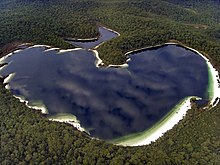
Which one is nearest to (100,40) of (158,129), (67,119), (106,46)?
(106,46)

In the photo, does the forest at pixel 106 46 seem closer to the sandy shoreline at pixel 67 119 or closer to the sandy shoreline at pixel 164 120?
the sandy shoreline at pixel 164 120

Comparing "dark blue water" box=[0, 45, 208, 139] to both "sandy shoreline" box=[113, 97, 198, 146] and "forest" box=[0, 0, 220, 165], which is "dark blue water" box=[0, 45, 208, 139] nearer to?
"sandy shoreline" box=[113, 97, 198, 146]

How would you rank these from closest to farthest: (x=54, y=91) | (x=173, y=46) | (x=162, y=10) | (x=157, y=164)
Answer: (x=157, y=164) < (x=54, y=91) < (x=173, y=46) < (x=162, y=10)

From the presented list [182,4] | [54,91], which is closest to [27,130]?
[54,91]

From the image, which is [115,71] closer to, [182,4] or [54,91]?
[54,91]

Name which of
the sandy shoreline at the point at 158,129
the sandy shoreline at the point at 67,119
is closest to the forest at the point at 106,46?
the sandy shoreline at the point at 158,129
